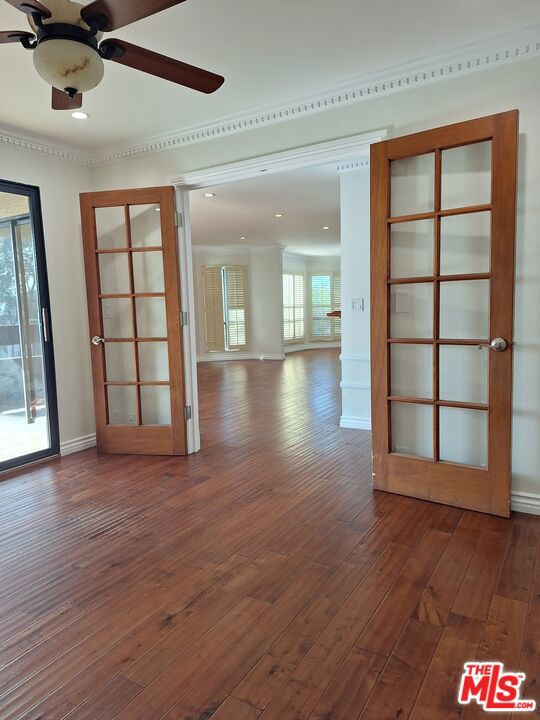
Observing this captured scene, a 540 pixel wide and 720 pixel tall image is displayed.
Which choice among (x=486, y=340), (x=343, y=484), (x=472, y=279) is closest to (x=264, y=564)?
(x=343, y=484)

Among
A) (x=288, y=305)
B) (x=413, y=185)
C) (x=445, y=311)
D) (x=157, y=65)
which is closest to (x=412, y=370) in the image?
(x=445, y=311)

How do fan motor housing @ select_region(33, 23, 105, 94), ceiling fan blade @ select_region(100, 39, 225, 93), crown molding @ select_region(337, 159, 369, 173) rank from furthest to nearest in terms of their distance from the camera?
crown molding @ select_region(337, 159, 369, 173)
ceiling fan blade @ select_region(100, 39, 225, 93)
fan motor housing @ select_region(33, 23, 105, 94)

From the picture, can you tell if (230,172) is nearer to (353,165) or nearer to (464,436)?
(353,165)

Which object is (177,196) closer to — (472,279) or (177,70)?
Answer: (177,70)

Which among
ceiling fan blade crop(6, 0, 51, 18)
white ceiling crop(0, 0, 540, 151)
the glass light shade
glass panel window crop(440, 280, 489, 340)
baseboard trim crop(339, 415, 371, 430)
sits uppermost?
white ceiling crop(0, 0, 540, 151)

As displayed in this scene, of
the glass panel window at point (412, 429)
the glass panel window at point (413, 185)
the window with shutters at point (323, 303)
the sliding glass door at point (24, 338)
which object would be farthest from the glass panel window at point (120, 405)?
the window with shutters at point (323, 303)

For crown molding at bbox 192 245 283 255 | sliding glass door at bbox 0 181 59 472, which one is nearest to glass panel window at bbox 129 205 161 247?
sliding glass door at bbox 0 181 59 472

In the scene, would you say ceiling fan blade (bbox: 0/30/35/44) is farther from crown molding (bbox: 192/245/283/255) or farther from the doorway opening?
crown molding (bbox: 192/245/283/255)

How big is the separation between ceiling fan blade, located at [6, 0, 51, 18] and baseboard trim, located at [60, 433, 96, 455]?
3.32 m

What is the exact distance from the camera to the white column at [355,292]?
452cm

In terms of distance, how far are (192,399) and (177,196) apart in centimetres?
165

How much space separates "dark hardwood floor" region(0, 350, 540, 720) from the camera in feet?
4.97

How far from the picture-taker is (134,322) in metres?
4.00

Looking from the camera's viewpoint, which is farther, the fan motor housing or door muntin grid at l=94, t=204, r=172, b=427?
door muntin grid at l=94, t=204, r=172, b=427
